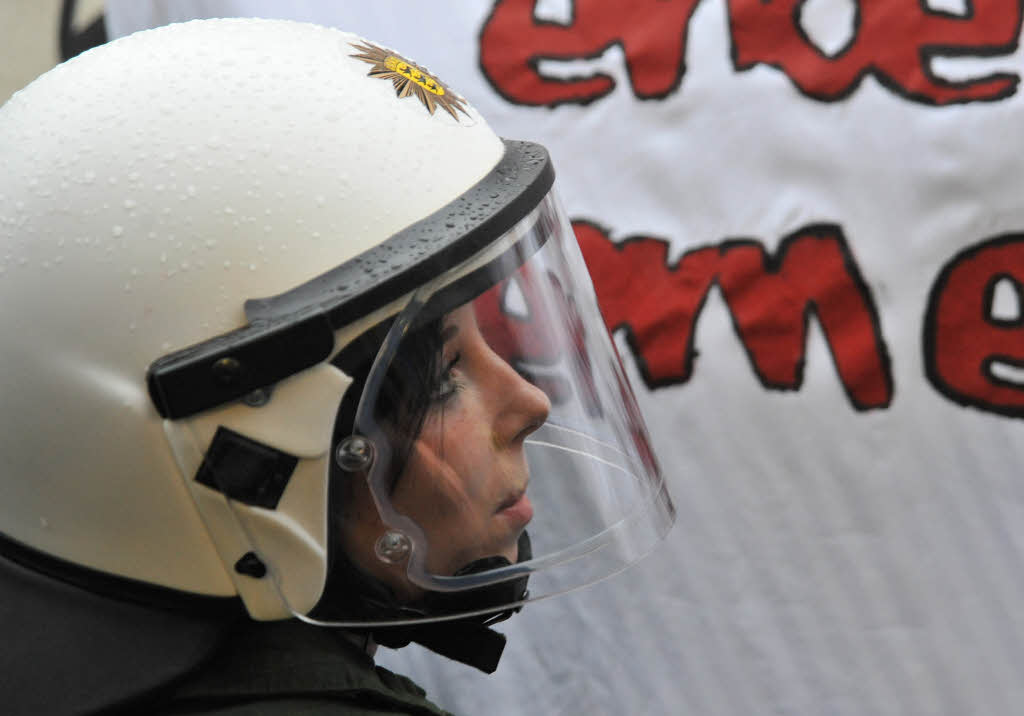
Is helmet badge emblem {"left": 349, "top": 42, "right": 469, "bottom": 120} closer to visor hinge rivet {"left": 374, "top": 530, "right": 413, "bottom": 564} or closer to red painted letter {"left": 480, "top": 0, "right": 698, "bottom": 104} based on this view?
visor hinge rivet {"left": 374, "top": 530, "right": 413, "bottom": 564}

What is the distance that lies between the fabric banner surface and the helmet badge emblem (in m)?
0.47

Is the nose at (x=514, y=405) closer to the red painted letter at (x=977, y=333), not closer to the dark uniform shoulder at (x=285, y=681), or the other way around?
the dark uniform shoulder at (x=285, y=681)

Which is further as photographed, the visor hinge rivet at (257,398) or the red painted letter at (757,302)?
the red painted letter at (757,302)

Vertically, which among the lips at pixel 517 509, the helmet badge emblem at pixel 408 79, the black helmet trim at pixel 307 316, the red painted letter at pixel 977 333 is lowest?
the red painted letter at pixel 977 333

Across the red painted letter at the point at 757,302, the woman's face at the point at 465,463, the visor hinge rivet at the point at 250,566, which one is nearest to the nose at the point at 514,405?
the woman's face at the point at 465,463

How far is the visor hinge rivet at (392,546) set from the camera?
86cm

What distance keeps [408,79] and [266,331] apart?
28cm

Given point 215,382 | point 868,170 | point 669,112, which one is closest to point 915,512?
point 868,170

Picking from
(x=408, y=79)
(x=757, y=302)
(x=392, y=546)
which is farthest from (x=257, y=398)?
(x=757, y=302)

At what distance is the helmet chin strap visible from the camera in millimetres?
880

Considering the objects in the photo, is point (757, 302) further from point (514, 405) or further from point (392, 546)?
point (392, 546)

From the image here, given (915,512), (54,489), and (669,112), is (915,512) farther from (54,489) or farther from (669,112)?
(54,489)

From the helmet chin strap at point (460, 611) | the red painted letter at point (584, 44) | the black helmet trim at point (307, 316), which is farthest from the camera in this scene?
the red painted letter at point (584, 44)

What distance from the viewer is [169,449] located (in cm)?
80
